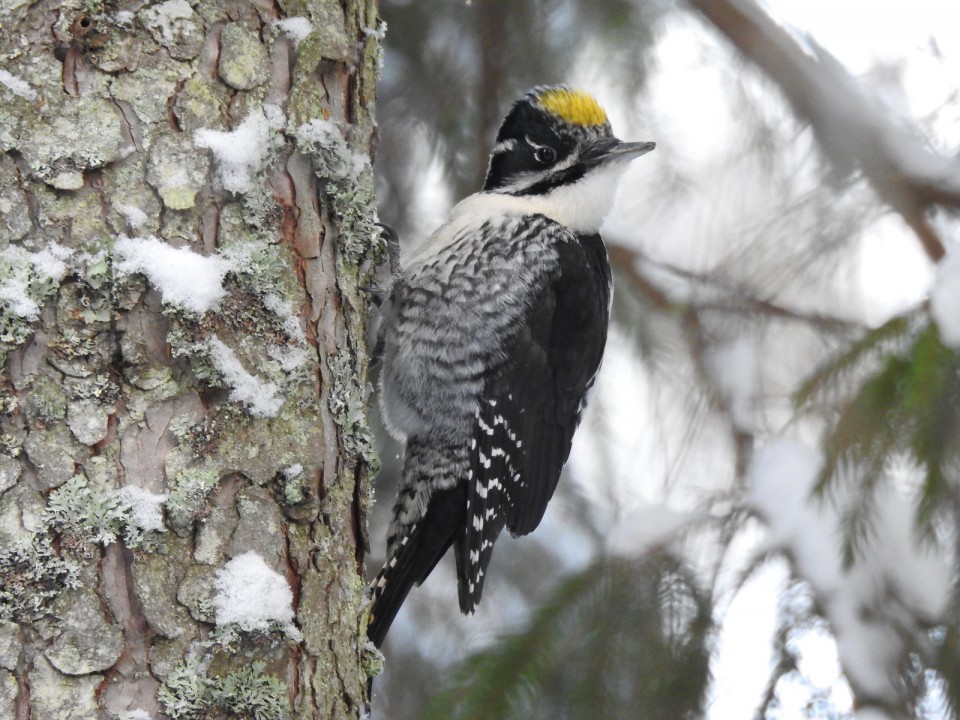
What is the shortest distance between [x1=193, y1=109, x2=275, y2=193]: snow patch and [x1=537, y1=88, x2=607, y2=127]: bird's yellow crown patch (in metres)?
1.27

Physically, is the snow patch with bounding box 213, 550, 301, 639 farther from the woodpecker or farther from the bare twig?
the bare twig

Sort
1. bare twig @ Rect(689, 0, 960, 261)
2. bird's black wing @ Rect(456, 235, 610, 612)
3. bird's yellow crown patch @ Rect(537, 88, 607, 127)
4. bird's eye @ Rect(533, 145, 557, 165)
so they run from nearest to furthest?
bare twig @ Rect(689, 0, 960, 261)
bird's black wing @ Rect(456, 235, 610, 612)
bird's yellow crown patch @ Rect(537, 88, 607, 127)
bird's eye @ Rect(533, 145, 557, 165)

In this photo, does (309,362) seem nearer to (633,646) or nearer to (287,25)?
(287,25)

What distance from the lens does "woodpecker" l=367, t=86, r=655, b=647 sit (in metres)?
2.63

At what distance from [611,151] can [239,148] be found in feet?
4.38

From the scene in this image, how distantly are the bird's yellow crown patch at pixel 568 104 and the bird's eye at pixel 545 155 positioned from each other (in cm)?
12

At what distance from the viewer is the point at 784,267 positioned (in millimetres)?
2496

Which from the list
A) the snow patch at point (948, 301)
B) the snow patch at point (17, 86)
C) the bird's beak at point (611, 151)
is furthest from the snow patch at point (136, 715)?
the bird's beak at point (611, 151)

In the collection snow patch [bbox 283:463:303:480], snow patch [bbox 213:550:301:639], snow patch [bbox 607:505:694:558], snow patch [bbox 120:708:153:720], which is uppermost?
snow patch [bbox 607:505:694:558]

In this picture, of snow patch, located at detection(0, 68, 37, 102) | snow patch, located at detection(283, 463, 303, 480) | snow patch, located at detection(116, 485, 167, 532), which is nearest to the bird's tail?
snow patch, located at detection(283, 463, 303, 480)

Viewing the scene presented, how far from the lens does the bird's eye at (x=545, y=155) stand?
2.84 metres

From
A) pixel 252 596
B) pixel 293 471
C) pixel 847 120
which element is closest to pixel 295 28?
pixel 293 471

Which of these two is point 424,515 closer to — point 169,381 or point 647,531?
point 647,531

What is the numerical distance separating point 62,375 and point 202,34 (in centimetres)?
60
